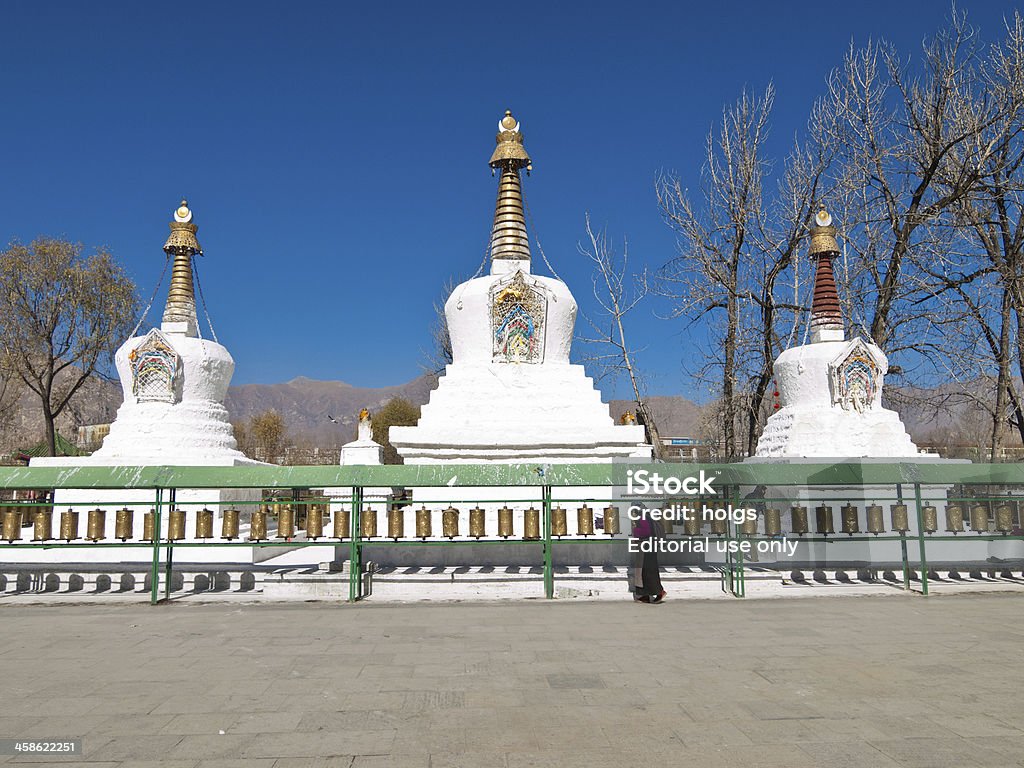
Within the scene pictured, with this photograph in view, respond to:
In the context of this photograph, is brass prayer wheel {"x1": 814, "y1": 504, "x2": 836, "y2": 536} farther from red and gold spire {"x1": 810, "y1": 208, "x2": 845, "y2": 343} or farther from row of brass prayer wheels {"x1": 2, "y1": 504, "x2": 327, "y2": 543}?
red and gold spire {"x1": 810, "y1": 208, "x2": 845, "y2": 343}

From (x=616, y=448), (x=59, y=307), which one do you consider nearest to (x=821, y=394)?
(x=616, y=448)

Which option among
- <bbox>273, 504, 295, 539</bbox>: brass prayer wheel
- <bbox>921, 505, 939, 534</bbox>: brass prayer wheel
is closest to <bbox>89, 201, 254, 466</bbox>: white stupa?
<bbox>273, 504, 295, 539</bbox>: brass prayer wheel

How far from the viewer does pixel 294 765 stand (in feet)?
12.4

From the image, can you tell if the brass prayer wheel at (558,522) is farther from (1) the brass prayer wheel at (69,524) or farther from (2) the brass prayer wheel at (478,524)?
(1) the brass prayer wheel at (69,524)

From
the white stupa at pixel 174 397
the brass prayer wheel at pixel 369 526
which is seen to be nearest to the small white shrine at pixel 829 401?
the brass prayer wheel at pixel 369 526

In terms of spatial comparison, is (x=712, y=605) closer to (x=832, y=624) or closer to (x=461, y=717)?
(x=832, y=624)

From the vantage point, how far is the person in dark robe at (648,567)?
8.79 m

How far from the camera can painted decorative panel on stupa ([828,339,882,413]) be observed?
1502 cm

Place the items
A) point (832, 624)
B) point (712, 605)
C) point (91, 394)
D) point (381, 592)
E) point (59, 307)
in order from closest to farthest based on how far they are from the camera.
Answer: point (832, 624) → point (712, 605) → point (381, 592) → point (59, 307) → point (91, 394)

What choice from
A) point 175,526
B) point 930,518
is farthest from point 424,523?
point 930,518

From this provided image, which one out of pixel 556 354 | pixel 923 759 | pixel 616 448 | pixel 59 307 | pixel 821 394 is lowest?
pixel 923 759

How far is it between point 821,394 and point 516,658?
11.6m

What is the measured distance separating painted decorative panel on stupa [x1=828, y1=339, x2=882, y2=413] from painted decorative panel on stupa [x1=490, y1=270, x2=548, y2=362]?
246 inches

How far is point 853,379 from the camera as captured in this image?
1505cm
